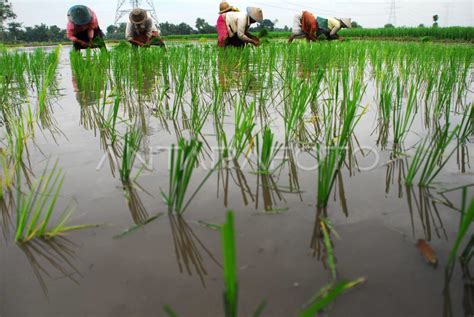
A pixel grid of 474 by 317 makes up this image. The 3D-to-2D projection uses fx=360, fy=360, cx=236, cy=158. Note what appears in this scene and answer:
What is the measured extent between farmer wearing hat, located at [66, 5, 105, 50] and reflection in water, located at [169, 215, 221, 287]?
4.62 metres

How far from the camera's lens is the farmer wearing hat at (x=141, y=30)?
5.29 metres

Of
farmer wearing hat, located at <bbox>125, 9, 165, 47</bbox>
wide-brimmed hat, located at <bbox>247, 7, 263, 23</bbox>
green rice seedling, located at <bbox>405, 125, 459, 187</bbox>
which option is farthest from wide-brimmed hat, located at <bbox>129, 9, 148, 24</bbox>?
green rice seedling, located at <bbox>405, 125, 459, 187</bbox>

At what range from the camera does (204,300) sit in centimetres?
57

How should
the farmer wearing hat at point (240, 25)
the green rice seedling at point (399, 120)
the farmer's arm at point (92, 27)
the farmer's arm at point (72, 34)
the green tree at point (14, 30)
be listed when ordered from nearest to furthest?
the green rice seedling at point (399, 120) < the farmer's arm at point (72, 34) < the farmer's arm at point (92, 27) < the farmer wearing hat at point (240, 25) < the green tree at point (14, 30)

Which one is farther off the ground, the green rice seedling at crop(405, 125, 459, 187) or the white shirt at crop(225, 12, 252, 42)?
the white shirt at crop(225, 12, 252, 42)

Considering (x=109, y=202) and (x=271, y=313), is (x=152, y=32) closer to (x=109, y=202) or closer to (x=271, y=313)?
(x=109, y=202)

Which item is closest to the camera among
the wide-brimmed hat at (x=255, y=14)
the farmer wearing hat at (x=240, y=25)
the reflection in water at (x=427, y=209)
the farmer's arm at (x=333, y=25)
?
the reflection in water at (x=427, y=209)

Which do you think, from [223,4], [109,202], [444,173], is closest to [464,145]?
[444,173]

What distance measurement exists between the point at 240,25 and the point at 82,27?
224 cm

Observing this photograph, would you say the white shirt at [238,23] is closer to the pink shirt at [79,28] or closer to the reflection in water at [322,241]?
the pink shirt at [79,28]

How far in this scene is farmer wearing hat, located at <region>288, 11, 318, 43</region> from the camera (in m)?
7.77

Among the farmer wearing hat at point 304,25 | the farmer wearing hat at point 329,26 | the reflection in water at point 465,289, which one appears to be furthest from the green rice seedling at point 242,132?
the farmer wearing hat at point 329,26

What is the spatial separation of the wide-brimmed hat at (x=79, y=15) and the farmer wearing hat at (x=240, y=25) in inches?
77.0

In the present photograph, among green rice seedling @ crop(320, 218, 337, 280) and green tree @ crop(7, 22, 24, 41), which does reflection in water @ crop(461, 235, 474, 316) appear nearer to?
green rice seedling @ crop(320, 218, 337, 280)
